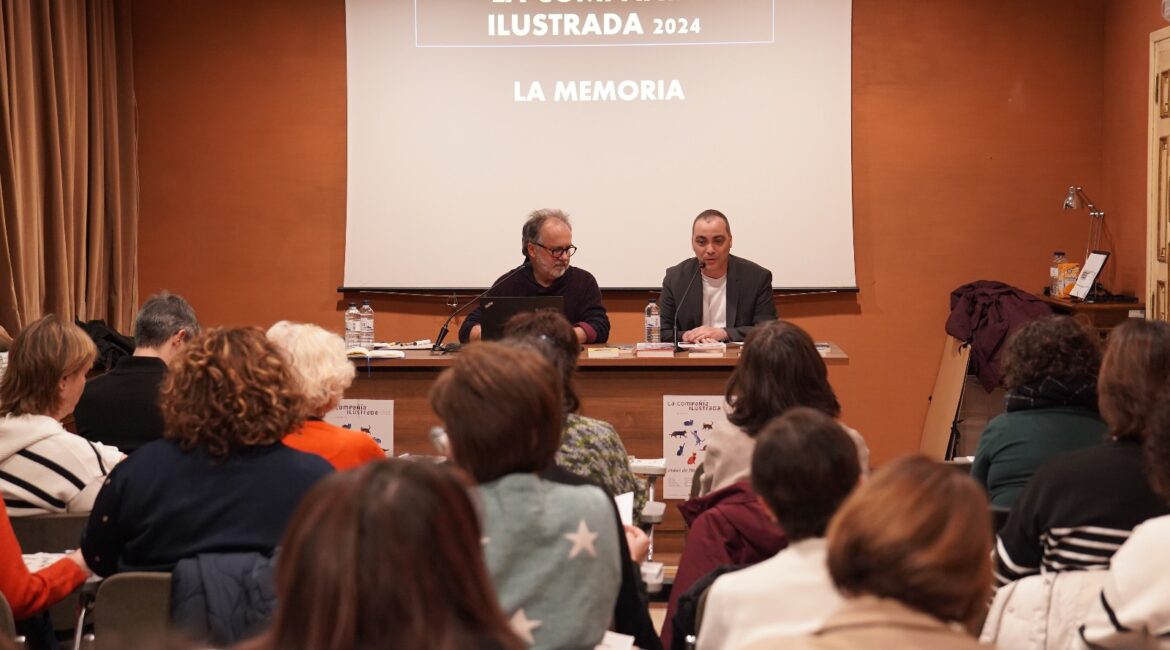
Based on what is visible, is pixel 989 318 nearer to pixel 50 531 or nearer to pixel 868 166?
pixel 868 166

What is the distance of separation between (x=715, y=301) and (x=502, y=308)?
1.34m

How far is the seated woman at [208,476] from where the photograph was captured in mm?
2338

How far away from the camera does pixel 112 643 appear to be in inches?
33.3

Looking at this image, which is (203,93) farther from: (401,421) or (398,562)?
(398,562)

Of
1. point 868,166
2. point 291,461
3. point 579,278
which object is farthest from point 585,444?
point 868,166

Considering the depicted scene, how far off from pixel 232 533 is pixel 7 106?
14.1ft

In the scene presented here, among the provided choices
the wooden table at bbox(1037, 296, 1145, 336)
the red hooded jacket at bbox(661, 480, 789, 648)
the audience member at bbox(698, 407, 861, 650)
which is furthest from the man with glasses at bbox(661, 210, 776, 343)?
the audience member at bbox(698, 407, 861, 650)

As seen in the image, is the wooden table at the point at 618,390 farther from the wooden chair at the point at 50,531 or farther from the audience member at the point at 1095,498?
the audience member at the point at 1095,498

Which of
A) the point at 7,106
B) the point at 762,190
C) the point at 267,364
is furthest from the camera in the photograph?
the point at 762,190

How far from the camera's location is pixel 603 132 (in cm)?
670

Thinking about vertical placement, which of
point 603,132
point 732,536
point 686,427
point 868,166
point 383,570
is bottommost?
point 686,427

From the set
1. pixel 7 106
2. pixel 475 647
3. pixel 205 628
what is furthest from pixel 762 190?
pixel 475 647

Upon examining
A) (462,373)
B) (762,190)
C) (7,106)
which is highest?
(7,106)

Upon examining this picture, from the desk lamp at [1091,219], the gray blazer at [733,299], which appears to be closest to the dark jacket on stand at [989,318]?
the desk lamp at [1091,219]
